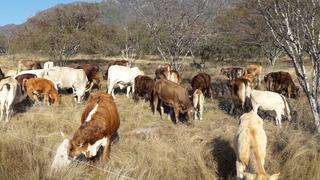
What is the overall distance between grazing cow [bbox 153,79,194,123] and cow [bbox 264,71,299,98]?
5642mm

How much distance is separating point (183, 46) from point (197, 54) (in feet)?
70.0

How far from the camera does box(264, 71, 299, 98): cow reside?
1915 cm

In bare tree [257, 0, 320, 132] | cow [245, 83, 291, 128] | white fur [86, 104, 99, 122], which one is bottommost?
cow [245, 83, 291, 128]

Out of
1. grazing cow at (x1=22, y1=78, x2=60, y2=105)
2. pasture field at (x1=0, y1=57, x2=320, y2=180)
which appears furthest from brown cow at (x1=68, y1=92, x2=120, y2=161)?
grazing cow at (x1=22, y1=78, x2=60, y2=105)

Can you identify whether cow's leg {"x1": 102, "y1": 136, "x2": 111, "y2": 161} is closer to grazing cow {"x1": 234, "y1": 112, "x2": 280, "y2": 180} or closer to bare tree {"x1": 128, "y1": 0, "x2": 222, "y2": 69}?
grazing cow {"x1": 234, "y1": 112, "x2": 280, "y2": 180}

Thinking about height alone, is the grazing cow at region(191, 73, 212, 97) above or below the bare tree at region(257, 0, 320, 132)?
below

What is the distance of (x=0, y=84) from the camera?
14562 mm

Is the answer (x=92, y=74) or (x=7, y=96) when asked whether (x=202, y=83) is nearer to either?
(x=92, y=74)

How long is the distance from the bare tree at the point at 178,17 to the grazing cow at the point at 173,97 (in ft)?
16.8

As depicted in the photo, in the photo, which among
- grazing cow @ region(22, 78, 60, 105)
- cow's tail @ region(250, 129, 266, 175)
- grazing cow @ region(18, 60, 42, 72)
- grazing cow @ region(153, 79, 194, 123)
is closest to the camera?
cow's tail @ region(250, 129, 266, 175)

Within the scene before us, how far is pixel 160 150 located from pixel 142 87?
7837mm

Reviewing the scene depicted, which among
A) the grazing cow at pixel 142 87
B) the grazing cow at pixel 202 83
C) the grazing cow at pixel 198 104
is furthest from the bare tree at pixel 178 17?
the grazing cow at pixel 198 104

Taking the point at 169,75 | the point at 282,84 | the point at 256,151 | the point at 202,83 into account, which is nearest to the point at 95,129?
the point at 256,151

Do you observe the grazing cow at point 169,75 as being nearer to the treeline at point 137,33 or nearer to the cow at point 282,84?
the treeline at point 137,33
